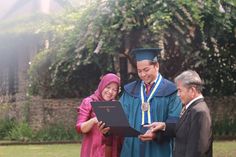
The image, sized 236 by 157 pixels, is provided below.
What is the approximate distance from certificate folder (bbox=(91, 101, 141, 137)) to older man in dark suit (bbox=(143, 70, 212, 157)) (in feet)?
0.70

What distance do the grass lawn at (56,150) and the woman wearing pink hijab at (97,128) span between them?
243 inches

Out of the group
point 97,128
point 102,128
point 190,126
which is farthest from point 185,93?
point 97,128

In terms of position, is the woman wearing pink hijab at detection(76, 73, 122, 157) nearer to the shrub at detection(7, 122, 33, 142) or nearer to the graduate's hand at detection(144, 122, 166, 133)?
the graduate's hand at detection(144, 122, 166, 133)

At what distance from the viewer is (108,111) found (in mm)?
4492

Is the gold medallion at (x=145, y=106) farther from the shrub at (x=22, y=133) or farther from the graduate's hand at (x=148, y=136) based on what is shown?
the shrub at (x=22, y=133)

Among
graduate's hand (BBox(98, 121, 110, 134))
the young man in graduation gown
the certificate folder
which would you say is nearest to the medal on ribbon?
the young man in graduation gown

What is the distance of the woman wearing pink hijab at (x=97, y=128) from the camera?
16.2 ft

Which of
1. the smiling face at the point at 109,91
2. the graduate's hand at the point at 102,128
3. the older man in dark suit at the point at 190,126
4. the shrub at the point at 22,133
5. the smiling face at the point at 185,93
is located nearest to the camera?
the older man in dark suit at the point at 190,126

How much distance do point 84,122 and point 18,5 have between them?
19663 millimetres

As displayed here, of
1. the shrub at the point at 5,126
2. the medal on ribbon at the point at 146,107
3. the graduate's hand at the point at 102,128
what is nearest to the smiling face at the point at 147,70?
the medal on ribbon at the point at 146,107

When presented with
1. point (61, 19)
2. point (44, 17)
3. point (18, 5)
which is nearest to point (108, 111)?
point (61, 19)

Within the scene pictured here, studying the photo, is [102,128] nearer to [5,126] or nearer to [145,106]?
[145,106]

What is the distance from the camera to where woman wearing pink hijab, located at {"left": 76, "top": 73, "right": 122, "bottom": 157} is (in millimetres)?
4941

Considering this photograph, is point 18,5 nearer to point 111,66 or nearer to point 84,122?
point 111,66
